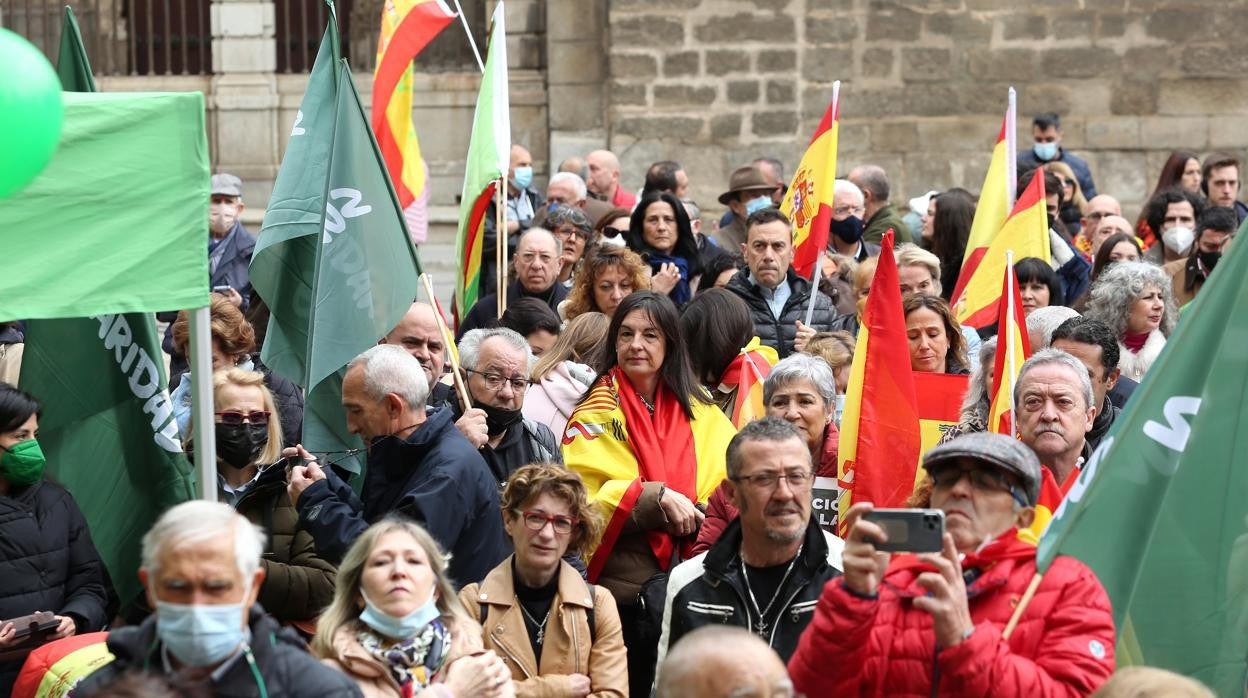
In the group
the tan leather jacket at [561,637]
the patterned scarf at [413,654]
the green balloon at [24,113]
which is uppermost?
the green balloon at [24,113]

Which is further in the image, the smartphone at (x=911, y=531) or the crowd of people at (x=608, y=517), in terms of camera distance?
the smartphone at (x=911, y=531)

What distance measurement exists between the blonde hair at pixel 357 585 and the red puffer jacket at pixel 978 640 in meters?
0.99

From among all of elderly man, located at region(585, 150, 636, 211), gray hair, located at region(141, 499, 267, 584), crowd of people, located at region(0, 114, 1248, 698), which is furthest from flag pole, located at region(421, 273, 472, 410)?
elderly man, located at region(585, 150, 636, 211)

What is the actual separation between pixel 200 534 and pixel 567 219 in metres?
6.57

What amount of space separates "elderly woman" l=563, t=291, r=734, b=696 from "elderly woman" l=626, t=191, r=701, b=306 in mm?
3331

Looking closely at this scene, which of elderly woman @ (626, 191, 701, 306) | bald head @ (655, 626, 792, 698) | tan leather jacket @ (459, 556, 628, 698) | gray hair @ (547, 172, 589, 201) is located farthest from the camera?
gray hair @ (547, 172, 589, 201)

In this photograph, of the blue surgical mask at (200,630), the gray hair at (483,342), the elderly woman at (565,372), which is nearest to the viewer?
the blue surgical mask at (200,630)

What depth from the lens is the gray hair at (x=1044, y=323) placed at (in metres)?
8.36

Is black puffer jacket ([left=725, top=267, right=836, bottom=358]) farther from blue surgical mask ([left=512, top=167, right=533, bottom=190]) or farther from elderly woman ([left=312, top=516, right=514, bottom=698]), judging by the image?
elderly woman ([left=312, top=516, right=514, bottom=698])

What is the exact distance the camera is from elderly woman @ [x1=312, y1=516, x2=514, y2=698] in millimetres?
5391

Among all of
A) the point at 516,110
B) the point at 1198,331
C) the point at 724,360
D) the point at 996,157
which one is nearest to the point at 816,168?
the point at 996,157

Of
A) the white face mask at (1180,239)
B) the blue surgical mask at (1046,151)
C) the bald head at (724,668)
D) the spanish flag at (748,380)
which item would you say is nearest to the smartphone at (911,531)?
the bald head at (724,668)

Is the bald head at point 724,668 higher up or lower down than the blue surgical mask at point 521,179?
lower down

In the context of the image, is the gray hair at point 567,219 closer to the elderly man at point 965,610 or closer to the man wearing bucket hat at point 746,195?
the man wearing bucket hat at point 746,195
